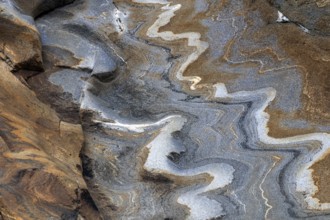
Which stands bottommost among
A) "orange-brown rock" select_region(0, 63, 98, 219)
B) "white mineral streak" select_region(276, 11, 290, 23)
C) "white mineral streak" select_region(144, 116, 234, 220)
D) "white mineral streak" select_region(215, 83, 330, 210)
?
"white mineral streak" select_region(144, 116, 234, 220)

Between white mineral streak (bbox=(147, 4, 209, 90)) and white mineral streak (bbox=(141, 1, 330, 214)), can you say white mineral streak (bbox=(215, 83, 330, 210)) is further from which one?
white mineral streak (bbox=(147, 4, 209, 90))

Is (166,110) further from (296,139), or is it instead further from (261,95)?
(296,139)

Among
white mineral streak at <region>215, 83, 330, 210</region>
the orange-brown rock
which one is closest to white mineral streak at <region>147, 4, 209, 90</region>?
white mineral streak at <region>215, 83, 330, 210</region>

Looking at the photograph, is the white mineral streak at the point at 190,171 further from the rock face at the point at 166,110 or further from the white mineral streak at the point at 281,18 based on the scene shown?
the white mineral streak at the point at 281,18

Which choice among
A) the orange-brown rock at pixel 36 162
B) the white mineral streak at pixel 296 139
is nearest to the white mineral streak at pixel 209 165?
the white mineral streak at pixel 296 139

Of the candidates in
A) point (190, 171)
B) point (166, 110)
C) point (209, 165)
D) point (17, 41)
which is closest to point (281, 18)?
point (166, 110)

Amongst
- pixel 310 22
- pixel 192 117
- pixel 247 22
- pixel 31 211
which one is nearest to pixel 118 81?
pixel 192 117

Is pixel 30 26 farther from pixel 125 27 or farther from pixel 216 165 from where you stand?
pixel 216 165
